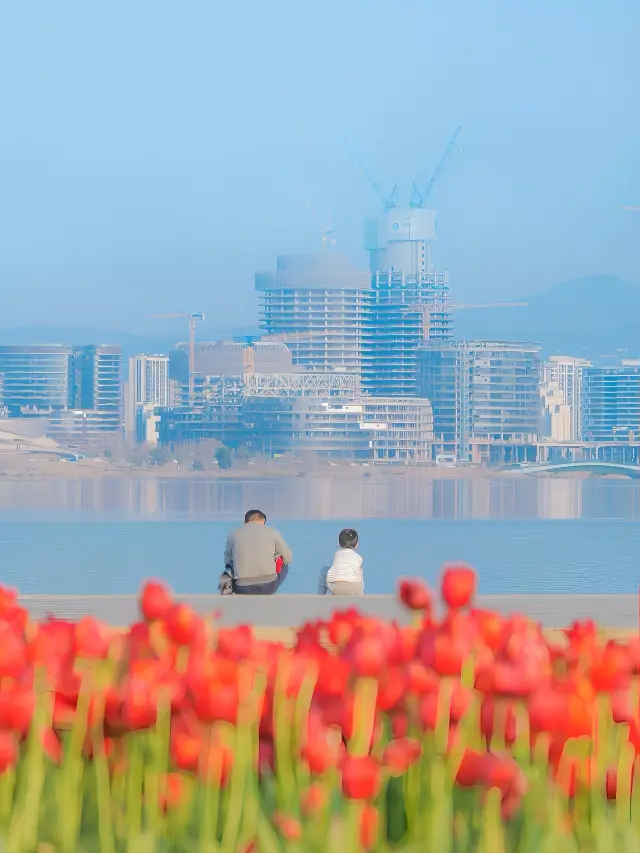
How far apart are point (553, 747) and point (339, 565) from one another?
271 inches

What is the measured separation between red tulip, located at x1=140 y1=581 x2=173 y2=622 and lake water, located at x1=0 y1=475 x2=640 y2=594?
106 feet

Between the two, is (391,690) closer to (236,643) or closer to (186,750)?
(236,643)

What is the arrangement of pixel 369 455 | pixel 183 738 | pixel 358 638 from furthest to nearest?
pixel 369 455, pixel 358 638, pixel 183 738

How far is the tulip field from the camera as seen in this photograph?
2.60 metres

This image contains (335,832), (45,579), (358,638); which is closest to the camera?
(335,832)

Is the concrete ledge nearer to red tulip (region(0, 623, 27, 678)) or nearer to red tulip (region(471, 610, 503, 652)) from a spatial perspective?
red tulip (region(471, 610, 503, 652))

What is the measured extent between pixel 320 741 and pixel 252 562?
6.72 m

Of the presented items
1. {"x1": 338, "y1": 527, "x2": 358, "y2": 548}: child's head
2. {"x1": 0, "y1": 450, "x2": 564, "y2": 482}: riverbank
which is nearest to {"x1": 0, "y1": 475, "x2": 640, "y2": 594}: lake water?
{"x1": 338, "y1": 527, "x2": 358, "y2": 548}: child's head

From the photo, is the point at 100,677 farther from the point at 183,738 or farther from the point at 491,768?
the point at 491,768

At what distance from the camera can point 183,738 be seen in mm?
2684

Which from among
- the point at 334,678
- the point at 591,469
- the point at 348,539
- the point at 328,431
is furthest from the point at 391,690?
the point at 328,431

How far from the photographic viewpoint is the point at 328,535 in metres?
73.4

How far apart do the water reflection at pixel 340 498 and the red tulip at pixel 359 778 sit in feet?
281

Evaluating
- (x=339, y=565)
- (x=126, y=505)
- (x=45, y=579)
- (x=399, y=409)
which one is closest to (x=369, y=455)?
(x=399, y=409)
